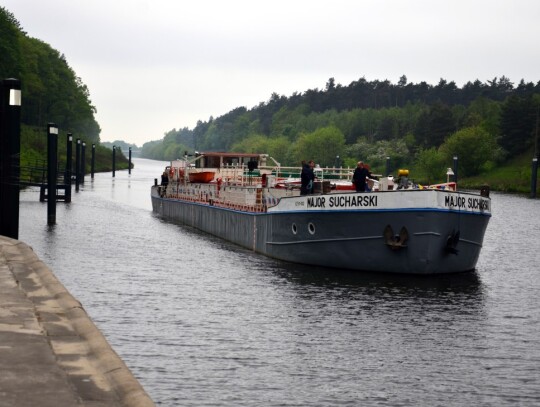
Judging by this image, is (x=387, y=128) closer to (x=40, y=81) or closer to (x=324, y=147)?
(x=324, y=147)

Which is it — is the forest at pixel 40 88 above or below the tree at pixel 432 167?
above

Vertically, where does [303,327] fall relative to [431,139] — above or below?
below

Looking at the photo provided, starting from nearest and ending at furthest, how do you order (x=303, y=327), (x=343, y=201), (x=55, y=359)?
(x=55, y=359), (x=303, y=327), (x=343, y=201)

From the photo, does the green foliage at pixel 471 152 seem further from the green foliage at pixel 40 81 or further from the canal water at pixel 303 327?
the canal water at pixel 303 327

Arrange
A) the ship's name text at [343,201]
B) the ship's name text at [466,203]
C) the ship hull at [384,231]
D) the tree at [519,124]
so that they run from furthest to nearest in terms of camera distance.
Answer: the tree at [519,124] < the ship's name text at [343,201] < the ship's name text at [466,203] < the ship hull at [384,231]

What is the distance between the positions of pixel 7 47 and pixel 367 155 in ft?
247

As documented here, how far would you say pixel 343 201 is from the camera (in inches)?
997

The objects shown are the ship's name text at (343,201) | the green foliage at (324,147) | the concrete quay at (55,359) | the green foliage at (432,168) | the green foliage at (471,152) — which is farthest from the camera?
the green foliage at (324,147)

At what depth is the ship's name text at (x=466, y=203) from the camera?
24.3m

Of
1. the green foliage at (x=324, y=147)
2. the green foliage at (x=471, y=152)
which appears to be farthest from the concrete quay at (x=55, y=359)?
the green foliage at (x=324, y=147)

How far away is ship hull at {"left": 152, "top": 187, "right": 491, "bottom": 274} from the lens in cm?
2416

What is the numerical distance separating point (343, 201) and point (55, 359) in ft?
53.5

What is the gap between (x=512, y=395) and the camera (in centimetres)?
1331

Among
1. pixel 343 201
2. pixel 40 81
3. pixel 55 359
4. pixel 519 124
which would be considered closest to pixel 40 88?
pixel 40 81
